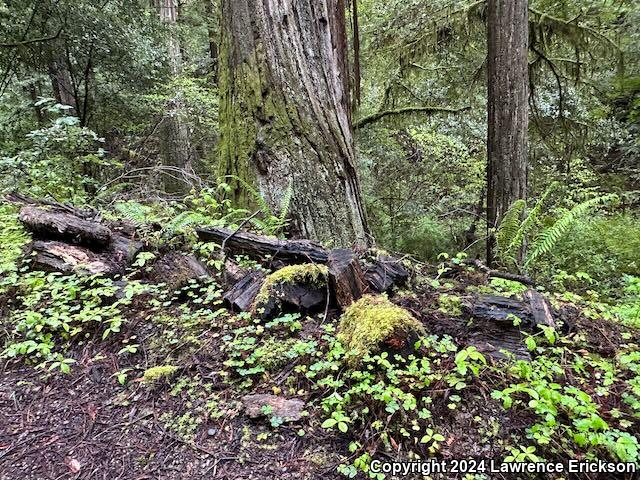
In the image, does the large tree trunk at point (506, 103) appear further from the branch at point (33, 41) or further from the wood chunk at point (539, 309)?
the branch at point (33, 41)

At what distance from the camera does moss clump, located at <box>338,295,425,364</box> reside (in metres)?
2.19

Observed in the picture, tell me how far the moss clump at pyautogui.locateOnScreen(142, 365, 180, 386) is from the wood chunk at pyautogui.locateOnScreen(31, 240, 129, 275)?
1.14m

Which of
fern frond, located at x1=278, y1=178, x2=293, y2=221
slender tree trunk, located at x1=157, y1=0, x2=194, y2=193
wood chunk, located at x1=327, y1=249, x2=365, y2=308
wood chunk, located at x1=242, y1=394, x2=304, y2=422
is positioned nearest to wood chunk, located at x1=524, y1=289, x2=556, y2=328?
wood chunk, located at x1=327, y1=249, x2=365, y2=308

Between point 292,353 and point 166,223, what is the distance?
1870 mm

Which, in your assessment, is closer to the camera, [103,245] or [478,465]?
[478,465]

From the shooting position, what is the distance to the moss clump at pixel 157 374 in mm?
2295

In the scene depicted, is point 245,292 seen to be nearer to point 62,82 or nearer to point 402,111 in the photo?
point 402,111

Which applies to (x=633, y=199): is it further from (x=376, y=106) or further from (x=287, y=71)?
(x=287, y=71)

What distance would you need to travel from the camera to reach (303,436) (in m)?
1.93

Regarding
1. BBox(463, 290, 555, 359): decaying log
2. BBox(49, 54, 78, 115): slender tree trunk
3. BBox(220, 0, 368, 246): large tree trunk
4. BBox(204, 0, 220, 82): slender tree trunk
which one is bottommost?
BBox(463, 290, 555, 359): decaying log

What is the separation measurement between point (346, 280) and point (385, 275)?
0.37m

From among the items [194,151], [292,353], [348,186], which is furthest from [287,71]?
[194,151]

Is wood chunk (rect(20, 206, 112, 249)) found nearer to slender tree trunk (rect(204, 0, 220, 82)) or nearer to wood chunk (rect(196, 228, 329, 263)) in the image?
wood chunk (rect(196, 228, 329, 263))

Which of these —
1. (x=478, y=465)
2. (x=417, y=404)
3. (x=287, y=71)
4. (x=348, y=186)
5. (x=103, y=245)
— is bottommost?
(x=478, y=465)
